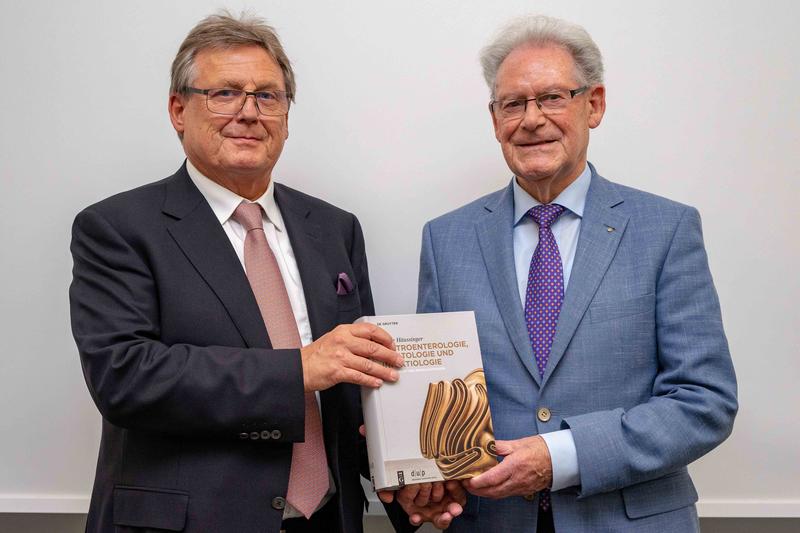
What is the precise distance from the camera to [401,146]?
2430 mm

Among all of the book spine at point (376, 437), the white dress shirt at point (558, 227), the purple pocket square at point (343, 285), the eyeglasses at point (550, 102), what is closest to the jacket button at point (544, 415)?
the white dress shirt at point (558, 227)

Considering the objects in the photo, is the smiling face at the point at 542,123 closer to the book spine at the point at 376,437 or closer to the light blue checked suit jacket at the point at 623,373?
the light blue checked suit jacket at the point at 623,373

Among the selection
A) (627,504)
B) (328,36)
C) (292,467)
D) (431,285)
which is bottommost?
(627,504)

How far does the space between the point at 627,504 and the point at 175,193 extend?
1.25 metres

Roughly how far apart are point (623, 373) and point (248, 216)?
0.95 m

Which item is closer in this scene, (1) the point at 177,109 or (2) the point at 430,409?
(2) the point at 430,409

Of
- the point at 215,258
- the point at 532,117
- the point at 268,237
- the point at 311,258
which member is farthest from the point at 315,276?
the point at 532,117

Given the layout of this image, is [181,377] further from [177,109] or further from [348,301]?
[177,109]

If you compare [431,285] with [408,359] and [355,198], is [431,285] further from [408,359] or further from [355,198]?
[355,198]

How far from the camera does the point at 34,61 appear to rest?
8.17 ft

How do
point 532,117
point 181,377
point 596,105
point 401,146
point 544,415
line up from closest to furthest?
point 181,377 → point 544,415 → point 532,117 → point 596,105 → point 401,146

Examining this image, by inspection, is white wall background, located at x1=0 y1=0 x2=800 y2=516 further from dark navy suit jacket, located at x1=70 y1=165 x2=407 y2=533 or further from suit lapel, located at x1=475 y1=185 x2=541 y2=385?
dark navy suit jacket, located at x1=70 y1=165 x2=407 y2=533

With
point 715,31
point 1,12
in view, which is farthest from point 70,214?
point 715,31

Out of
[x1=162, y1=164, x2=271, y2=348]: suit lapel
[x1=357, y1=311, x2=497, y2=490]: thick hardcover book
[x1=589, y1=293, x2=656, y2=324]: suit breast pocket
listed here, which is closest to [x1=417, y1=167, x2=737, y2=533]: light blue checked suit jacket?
[x1=589, y1=293, x2=656, y2=324]: suit breast pocket
